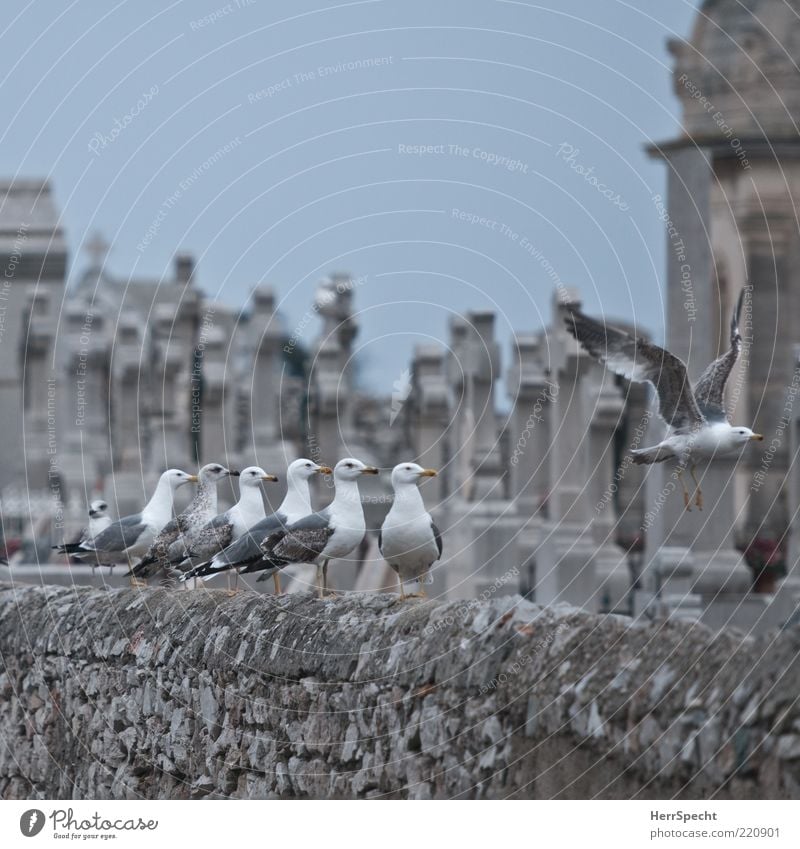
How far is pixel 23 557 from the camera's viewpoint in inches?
1090

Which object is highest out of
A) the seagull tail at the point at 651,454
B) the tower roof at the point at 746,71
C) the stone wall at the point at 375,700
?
the tower roof at the point at 746,71

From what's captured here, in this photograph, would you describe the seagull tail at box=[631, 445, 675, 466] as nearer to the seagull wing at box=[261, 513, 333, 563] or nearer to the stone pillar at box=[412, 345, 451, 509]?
the seagull wing at box=[261, 513, 333, 563]

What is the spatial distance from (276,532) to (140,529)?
2.72 metres

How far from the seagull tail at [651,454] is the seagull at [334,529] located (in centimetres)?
186

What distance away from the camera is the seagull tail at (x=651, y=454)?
13703 millimetres

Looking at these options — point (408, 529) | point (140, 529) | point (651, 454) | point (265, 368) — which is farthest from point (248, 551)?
point (265, 368)

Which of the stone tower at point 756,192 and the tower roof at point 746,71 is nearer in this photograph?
the stone tower at point 756,192

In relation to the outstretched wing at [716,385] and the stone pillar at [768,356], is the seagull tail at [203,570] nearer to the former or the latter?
the outstretched wing at [716,385]

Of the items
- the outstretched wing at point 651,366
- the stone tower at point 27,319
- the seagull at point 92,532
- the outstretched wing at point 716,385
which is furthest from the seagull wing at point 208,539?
the stone tower at point 27,319

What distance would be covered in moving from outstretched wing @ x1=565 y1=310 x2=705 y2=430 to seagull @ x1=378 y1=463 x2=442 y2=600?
1.35 m

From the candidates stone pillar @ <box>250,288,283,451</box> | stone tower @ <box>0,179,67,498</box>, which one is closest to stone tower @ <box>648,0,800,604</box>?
stone pillar @ <box>250,288,283,451</box>

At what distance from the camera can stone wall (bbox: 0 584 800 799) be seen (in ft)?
34.9

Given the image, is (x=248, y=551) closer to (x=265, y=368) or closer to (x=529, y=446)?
(x=529, y=446)

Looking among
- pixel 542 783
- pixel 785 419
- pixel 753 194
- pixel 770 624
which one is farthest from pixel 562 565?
pixel 753 194
